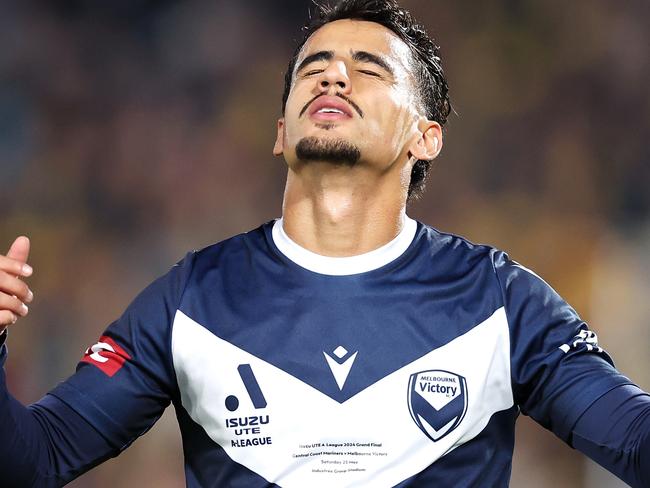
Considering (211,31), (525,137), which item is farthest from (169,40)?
(525,137)

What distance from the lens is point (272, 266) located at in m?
2.57

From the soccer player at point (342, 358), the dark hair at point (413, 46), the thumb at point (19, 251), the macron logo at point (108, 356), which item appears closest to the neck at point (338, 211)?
the soccer player at point (342, 358)

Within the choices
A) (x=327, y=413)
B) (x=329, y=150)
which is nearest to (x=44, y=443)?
(x=327, y=413)

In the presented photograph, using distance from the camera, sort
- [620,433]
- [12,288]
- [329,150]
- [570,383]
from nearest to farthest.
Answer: [12,288]
[620,433]
[570,383]
[329,150]

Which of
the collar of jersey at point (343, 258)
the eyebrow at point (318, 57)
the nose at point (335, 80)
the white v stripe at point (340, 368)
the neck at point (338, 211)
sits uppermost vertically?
the eyebrow at point (318, 57)

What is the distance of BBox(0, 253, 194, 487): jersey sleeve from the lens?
218 cm

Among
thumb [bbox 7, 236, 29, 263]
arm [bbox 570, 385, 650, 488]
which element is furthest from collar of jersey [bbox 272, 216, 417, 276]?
thumb [bbox 7, 236, 29, 263]

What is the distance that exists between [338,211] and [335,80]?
1.09 ft

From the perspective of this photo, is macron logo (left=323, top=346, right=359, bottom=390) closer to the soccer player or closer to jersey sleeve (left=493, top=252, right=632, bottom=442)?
the soccer player

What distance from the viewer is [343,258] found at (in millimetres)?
2545

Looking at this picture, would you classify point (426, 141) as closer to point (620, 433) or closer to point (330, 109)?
point (330, 109)

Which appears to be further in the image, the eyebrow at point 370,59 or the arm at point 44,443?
the eyebrow at point 370,59

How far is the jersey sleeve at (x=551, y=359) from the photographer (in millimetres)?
2268

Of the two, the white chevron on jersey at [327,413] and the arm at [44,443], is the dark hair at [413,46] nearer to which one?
the white chevron on jersey at [327,413]
